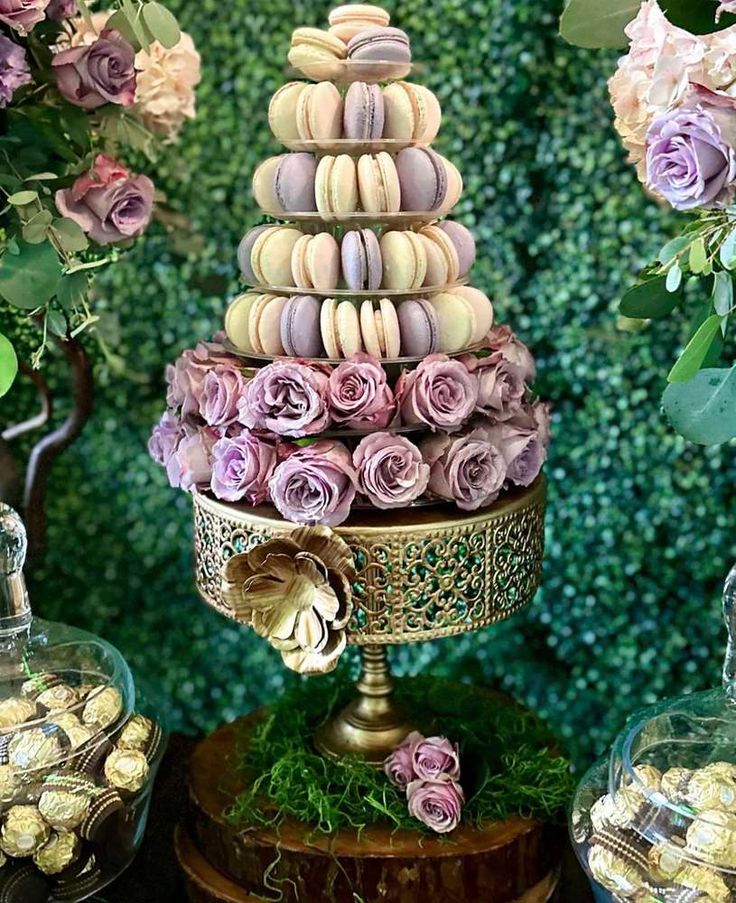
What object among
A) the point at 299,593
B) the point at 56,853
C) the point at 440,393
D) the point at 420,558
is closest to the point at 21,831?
the point at 56,853

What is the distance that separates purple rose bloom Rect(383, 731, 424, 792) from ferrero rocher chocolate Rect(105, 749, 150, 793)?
0.28 m

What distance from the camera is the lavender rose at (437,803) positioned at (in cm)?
112

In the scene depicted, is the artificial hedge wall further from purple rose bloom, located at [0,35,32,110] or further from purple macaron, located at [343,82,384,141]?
purple rose bloom, located at [0,35,32,110]

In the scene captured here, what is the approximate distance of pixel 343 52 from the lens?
3.54ft

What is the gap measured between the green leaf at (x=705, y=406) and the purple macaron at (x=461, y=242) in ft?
1.00

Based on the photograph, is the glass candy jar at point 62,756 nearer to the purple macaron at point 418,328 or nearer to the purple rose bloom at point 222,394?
the purple rose bloom at point 222,394

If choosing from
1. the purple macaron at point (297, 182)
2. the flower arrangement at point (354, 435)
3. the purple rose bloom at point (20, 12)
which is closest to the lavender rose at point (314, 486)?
the flower arrangement at point (354, 435)

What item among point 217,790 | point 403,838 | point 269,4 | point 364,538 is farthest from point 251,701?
point 269,4

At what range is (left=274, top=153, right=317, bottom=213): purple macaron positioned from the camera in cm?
107

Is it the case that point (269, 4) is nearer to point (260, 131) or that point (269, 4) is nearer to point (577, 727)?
point (260, 131)

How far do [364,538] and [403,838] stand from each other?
34cm

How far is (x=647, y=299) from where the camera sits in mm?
958

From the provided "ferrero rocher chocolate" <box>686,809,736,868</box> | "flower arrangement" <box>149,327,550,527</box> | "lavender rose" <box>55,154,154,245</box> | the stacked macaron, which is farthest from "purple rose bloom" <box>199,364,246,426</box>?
"ferrero rocher chocolate" <box>686,809,736,868</box>

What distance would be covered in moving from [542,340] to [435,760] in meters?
0.60
